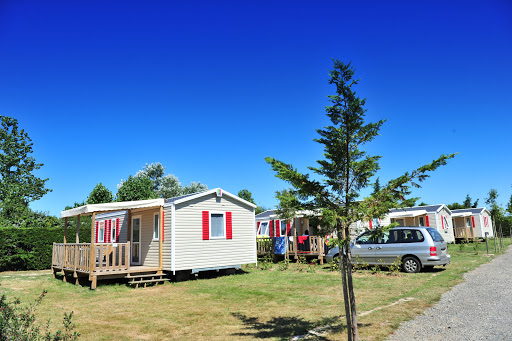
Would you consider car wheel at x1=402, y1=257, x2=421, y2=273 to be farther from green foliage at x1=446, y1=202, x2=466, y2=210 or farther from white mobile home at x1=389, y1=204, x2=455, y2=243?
green foliage at x1=446, y1=202, x2=466, y2=210

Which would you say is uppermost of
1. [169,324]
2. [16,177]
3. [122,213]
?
[16,177]

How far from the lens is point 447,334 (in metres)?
5.22

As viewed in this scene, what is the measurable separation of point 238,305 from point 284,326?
225 centimetres

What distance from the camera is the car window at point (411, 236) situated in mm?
12102

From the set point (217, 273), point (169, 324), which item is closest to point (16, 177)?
point (217, 273)

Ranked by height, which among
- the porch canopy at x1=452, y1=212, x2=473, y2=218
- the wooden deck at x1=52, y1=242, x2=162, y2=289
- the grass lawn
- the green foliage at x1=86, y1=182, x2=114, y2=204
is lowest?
the grass lawn

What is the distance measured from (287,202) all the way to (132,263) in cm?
1157

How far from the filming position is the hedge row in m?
17.0

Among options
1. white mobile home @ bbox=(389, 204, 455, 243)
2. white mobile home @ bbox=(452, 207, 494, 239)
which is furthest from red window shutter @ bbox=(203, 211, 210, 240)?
white mobile home @ bbox=(452, 207, 494, 239)

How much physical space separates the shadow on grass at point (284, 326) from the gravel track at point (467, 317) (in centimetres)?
110

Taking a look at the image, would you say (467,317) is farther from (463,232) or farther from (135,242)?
(463,232)

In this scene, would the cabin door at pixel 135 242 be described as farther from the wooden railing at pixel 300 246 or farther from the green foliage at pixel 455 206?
the green foliage at pixel 455 206

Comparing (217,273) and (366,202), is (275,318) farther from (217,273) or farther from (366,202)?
(217,273)

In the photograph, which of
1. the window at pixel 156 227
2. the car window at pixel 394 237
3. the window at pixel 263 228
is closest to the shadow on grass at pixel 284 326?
the car window at pixel 394 237
